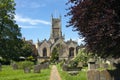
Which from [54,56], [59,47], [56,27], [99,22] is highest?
[56,27]

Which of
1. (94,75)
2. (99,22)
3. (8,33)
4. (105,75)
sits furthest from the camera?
(8,33)

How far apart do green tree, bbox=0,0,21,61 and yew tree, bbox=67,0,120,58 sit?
1483 inches

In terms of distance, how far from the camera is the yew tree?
47.0 feet

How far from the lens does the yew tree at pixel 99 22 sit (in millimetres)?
14320

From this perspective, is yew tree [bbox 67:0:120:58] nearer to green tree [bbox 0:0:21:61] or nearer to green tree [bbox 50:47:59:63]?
green tree [bbox 0:0:21:61]

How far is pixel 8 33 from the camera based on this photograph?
54.0 m

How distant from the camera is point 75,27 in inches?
682

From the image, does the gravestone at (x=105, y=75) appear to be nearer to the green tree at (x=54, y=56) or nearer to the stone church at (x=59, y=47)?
A: the green tree at (x=54, y=56)

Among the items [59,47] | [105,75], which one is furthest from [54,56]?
[105,75]

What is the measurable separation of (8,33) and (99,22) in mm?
40788

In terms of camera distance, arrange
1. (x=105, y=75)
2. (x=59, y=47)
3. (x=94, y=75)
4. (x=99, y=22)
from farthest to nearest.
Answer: (x=59, y=47)
(x=94, y=75)
(x=105, y=75)
(x=99, y=22)

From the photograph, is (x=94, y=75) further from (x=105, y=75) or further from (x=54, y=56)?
(x=54, y=56)

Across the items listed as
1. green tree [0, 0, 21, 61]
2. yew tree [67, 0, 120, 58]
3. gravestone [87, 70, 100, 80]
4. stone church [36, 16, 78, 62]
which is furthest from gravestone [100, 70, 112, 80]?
stone church [36, 16, 78, 62]

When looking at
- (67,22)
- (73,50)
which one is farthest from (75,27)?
(73,50)
